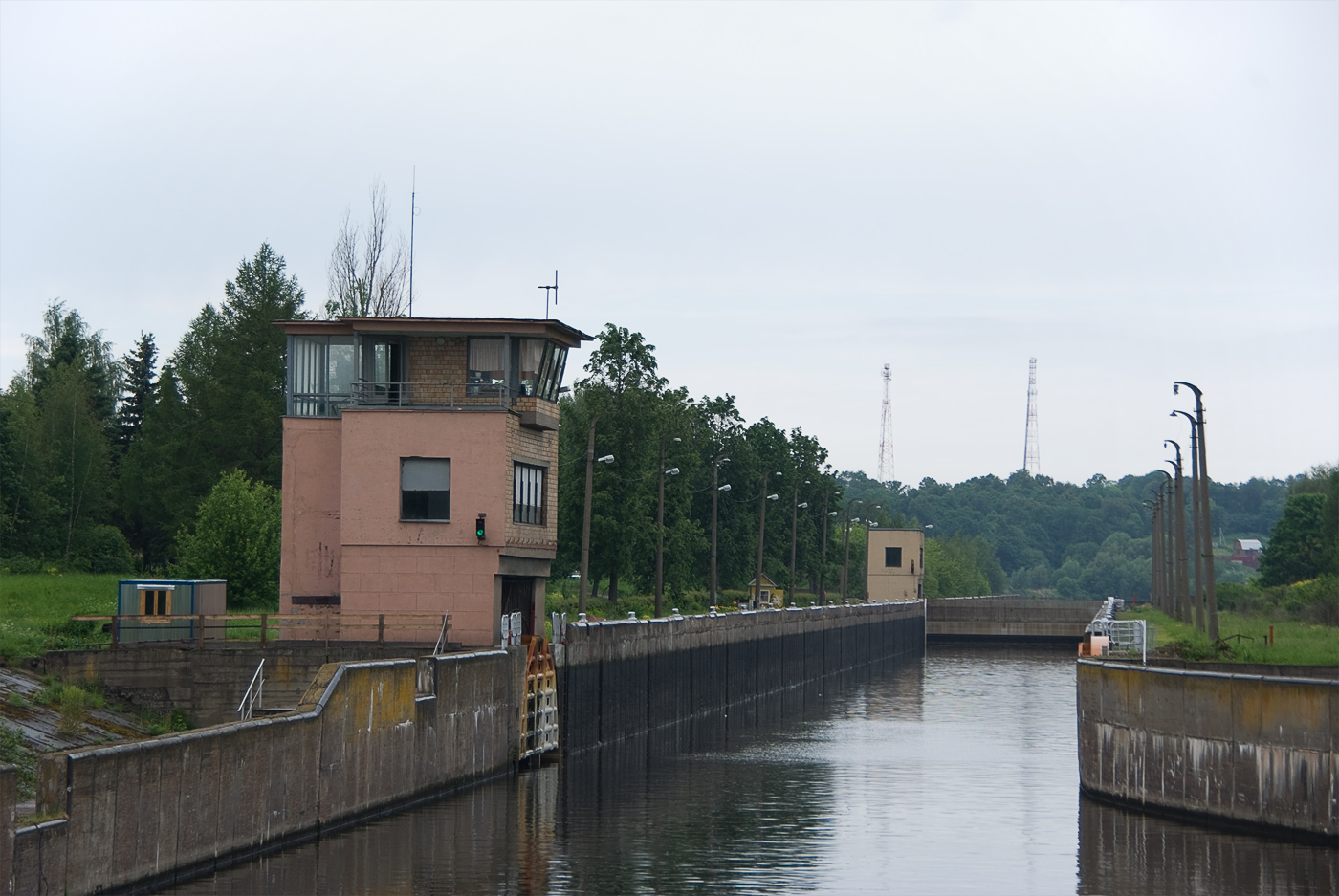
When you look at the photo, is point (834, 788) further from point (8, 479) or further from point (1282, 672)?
point (8, 479)

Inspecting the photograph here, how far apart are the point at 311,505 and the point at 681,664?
55.8 ft

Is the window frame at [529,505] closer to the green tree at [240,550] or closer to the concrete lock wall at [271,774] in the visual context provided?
the concrete lock wall at [271,774]

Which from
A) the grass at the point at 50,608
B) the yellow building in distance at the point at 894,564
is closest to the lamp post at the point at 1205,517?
the grass at the point at 50,608

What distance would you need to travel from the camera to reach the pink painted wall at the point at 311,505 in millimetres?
47844

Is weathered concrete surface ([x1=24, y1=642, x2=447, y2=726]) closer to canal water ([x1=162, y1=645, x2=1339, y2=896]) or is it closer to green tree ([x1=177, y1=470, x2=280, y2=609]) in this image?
canal water ([x1=162, y1=645, x2=1339, y2=896])

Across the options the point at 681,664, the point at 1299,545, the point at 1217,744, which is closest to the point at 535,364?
the point at 681,664

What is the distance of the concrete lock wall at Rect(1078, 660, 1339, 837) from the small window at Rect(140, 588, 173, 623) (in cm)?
2450

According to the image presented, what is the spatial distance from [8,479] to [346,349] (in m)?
43.4

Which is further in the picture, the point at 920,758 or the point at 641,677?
the point at 641,677

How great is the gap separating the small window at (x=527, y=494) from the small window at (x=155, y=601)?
9646mm

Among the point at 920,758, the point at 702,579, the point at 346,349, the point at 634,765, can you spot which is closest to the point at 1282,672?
the point at 920,758

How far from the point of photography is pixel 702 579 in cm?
10994

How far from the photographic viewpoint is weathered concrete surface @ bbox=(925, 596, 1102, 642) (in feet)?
463

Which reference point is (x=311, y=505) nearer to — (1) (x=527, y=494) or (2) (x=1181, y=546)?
(1) (x=527, y=494)
